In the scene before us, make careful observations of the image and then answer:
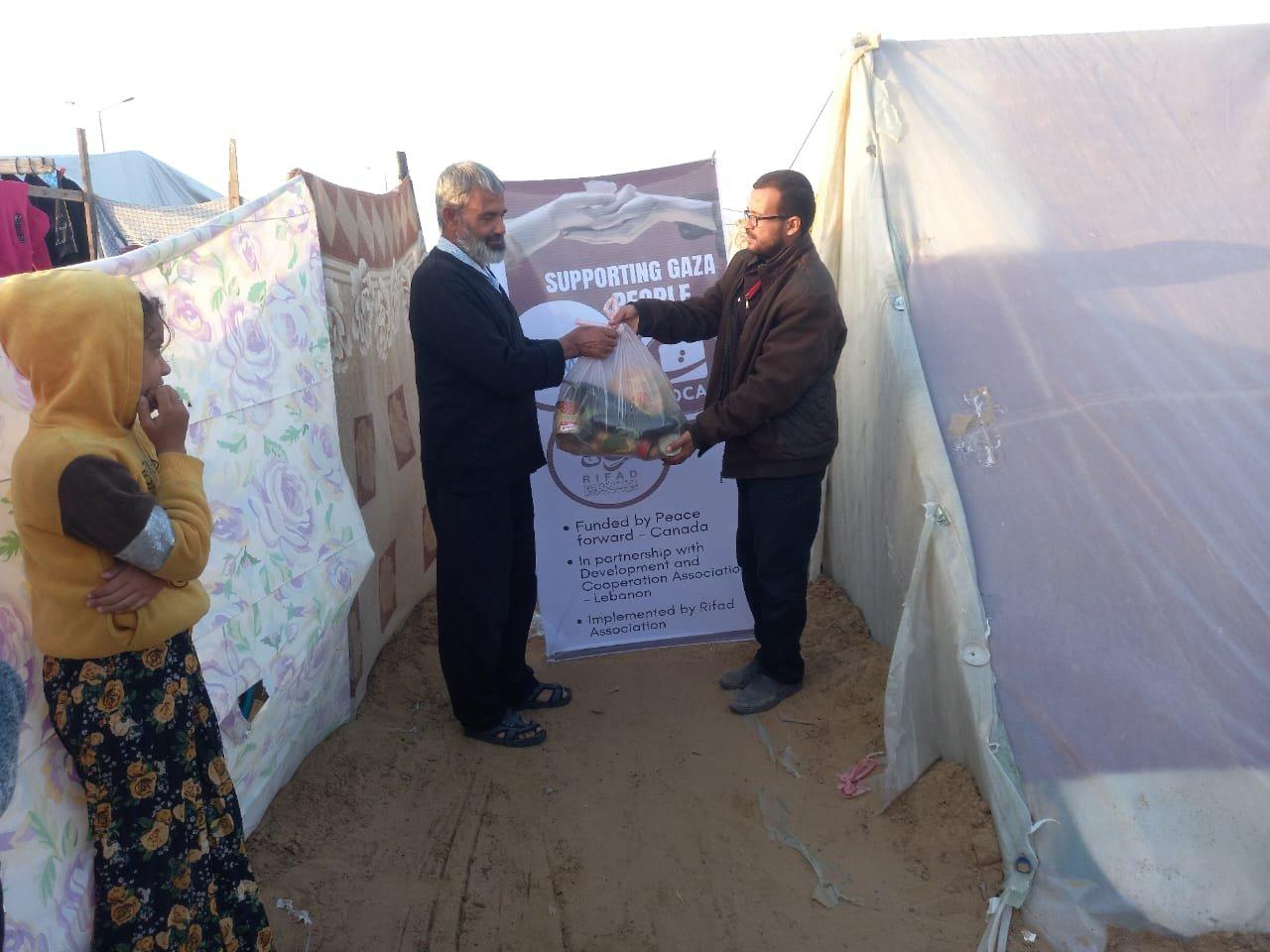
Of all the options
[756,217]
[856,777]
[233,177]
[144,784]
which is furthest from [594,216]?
[233,177]

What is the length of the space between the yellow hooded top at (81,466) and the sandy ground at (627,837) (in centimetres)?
121

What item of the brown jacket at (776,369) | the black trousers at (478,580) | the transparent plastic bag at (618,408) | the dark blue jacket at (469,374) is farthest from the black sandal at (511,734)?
the brown jacket at (776,369)

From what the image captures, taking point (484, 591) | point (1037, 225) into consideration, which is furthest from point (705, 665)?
point (1037, 225)

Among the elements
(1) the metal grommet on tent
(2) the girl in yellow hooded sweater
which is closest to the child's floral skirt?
(2) the girl in yellow hooded sweater

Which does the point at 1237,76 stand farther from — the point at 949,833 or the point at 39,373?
the point at 39,373

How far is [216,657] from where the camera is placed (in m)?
2.28

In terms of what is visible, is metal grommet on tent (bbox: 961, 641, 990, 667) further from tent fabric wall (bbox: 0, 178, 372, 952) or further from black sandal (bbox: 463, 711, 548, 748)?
tent fabric wall (bbox: 0, 178, 372, 952)

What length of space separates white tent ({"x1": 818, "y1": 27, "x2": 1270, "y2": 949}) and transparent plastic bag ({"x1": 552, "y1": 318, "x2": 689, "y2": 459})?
2.88ft

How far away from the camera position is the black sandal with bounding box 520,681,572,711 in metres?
3.70

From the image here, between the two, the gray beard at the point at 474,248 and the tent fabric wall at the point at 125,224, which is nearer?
the gray beard at the point at 474,248

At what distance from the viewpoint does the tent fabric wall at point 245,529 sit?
1654 mm

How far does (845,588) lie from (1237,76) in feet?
8.44

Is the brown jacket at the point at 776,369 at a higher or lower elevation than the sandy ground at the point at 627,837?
higher

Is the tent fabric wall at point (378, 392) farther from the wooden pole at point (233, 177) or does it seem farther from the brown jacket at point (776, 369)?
the wooden pole at point (233, 177)
